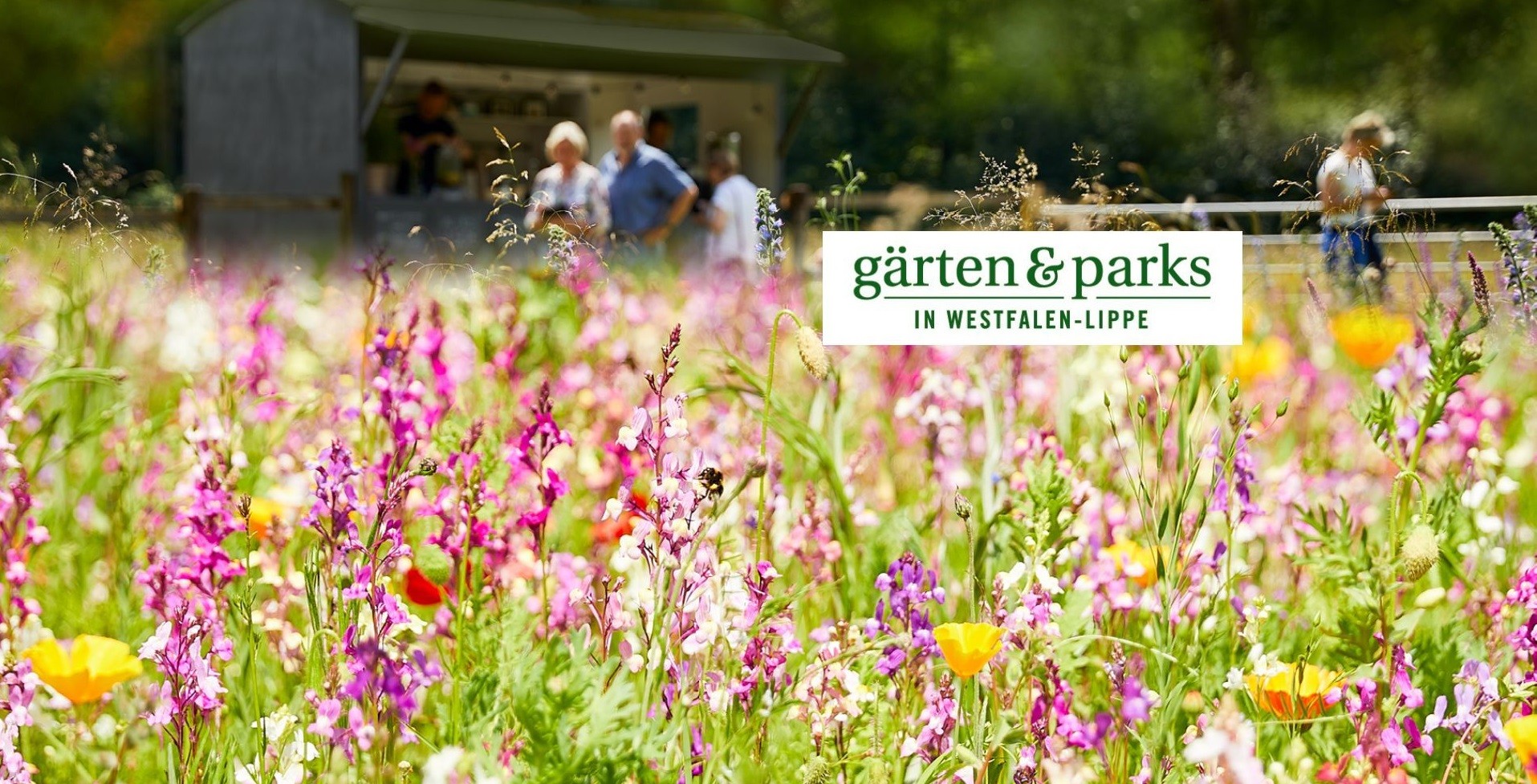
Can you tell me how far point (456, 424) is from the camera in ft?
7.14

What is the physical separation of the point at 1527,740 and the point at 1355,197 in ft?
2.17

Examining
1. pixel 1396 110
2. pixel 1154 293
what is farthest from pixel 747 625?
pixel 1396 110

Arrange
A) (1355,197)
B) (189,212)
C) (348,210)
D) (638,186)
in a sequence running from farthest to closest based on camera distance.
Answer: (348,210), (189,212), (638,186), (1355,197)

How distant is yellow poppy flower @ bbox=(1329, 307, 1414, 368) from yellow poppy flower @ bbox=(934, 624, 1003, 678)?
0.79 metres

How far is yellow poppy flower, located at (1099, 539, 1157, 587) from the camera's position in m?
1.96

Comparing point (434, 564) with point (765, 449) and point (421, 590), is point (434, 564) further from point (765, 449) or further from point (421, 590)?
point (765, 449)

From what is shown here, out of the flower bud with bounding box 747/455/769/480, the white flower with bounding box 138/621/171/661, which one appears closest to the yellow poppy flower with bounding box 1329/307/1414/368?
the flower bud with bounding box 747/455/769/480

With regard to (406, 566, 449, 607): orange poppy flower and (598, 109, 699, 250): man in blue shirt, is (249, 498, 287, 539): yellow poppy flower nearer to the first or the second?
(406, 566, 449, 607): orange poppy flower

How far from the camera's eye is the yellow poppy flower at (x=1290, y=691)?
5.30ft

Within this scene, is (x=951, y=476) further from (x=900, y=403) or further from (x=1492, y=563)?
(x=1492, y=563)

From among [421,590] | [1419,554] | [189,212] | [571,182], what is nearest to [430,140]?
[189,212]

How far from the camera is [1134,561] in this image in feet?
6.72

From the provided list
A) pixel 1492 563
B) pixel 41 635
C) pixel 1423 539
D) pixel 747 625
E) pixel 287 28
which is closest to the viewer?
pixel 1423 539

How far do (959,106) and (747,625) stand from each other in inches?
1356
